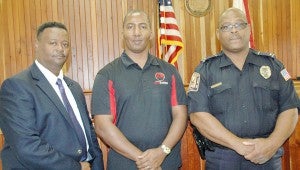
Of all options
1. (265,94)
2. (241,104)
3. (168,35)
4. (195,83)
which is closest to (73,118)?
(195,83)

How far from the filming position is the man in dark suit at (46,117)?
5.16 feet

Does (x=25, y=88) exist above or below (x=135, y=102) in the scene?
above

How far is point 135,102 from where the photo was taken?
6.37 feet

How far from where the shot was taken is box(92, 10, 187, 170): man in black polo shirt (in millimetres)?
1900

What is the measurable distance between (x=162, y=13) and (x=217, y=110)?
208cm

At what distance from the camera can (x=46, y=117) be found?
1.65 meters

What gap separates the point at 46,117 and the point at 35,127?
0.25ft

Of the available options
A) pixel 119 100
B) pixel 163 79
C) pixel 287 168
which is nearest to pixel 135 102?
pixel 119 100

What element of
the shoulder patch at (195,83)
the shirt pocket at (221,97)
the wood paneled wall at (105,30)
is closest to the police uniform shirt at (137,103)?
the shoulder patch at (195,83)

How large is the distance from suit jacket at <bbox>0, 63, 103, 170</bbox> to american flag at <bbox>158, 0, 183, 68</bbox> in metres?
2.08

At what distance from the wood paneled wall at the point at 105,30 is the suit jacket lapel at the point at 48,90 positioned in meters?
2.35

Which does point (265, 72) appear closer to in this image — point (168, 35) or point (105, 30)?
point (168, 35)

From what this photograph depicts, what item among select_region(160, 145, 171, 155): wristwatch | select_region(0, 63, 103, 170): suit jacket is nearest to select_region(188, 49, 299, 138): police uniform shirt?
select_region(160, 145, 171, 155): wristwatch

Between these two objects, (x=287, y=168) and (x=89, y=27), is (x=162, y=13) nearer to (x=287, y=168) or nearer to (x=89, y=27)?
(x=89, y=27)
